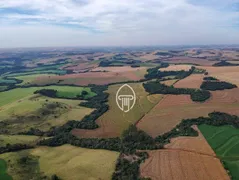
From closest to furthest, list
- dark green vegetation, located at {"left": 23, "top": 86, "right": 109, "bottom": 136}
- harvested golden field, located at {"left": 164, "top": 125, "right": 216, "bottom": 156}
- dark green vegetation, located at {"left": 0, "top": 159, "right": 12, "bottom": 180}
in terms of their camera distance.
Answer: dark green vegetation, located at {"left": 0, "top": 159, "right": 12, "bottom": 180} < harvested golden field, located at {"left": 164, "top": 125, "right": 216, "bottom": 156} < dark green vegetation, located at {"left": 23, "top": 86, "right": 109, "bottom": 136}

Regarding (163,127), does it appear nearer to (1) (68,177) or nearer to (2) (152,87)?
(1) (68,177)

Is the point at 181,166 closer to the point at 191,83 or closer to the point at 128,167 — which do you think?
the point at 128,167

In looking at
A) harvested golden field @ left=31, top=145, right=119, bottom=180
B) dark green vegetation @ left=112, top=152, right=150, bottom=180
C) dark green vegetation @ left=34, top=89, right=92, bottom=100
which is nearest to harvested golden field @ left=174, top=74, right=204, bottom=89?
dark green vegetation @ left=34, top=89, right=92, bottom=100

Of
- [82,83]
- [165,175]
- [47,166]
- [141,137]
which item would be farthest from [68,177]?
[82,83]

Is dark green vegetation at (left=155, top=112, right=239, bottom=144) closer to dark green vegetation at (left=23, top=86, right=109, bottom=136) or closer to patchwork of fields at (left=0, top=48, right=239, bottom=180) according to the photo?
patchwork of fields at (left=0, top=48, right=239, bottom=180)

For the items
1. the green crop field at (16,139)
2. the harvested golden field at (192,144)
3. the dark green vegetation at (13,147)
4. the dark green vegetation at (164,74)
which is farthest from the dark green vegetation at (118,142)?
the dark green vegetation at (164,74)
